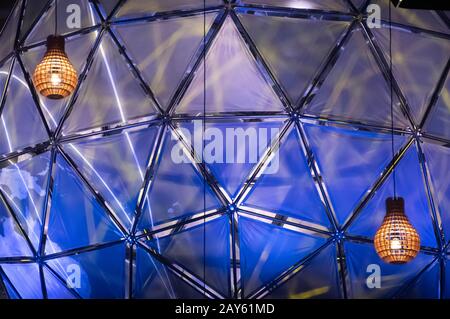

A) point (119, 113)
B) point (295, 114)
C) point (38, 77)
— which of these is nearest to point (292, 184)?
point (295, 114)

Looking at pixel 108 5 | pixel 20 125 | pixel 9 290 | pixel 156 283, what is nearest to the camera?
pixel 9 290

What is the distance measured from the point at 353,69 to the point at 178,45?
203cm

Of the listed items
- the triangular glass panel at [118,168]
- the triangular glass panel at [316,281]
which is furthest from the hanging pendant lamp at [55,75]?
the triangular glass panel at [316,281]

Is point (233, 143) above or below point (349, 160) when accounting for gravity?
above

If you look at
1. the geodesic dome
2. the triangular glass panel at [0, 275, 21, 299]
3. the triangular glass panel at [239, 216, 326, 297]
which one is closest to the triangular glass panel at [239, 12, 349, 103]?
the geodesic dome

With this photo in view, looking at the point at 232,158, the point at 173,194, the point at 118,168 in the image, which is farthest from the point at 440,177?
the point at 118,168

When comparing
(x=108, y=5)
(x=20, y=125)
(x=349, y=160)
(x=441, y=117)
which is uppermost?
(x=108, y=5)

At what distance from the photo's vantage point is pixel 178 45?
1075cm

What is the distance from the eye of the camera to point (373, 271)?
34.8 ft

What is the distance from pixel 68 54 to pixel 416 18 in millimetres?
4035

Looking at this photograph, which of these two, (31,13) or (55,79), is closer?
(55,79)

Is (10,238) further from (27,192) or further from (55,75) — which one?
(55,75)
